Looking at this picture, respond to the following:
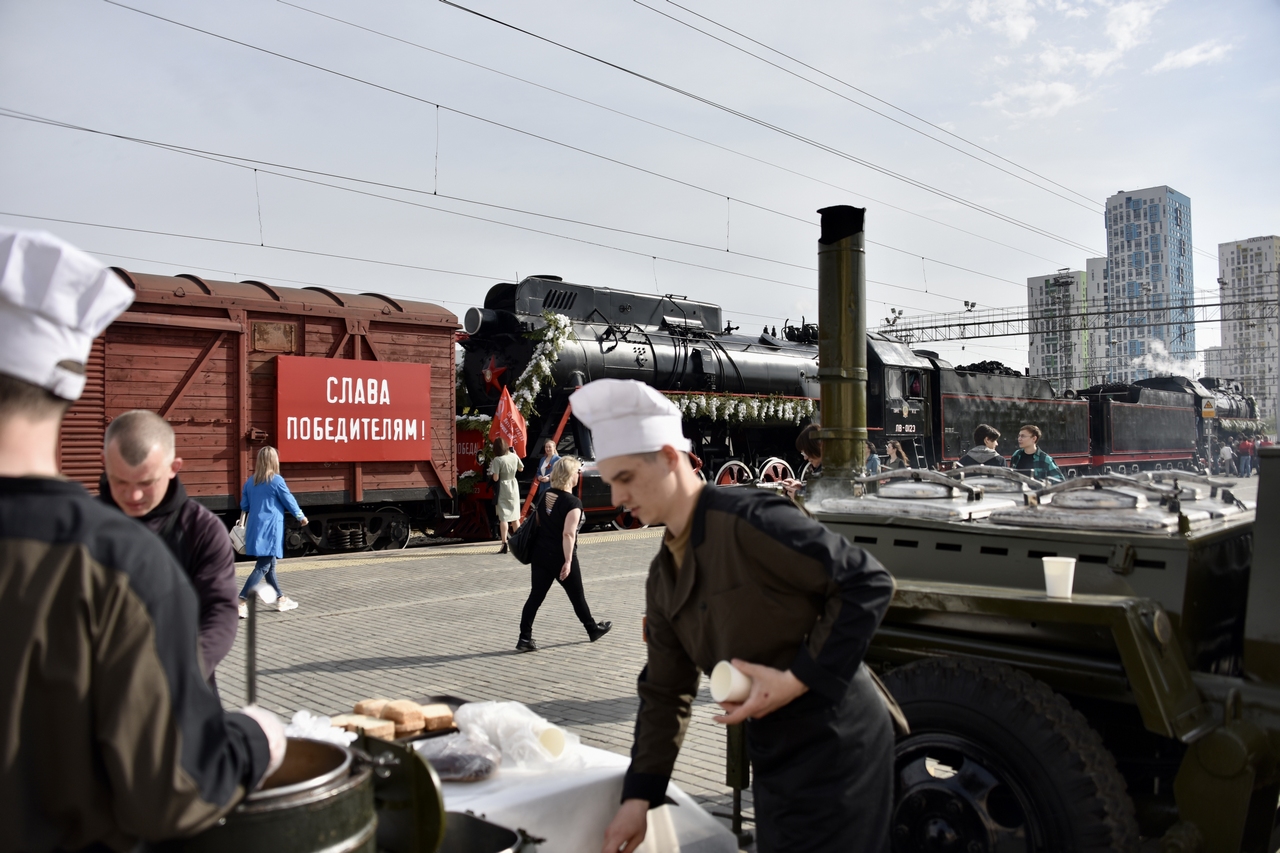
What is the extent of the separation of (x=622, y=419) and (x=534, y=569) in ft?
18.4

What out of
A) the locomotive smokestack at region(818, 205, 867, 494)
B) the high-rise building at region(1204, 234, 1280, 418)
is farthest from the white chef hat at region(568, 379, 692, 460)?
the high-rise building at region(1204, 234, 1280, 418)

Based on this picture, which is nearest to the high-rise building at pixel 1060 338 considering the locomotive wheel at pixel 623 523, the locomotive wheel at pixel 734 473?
the locomotive wheel at pixel 734 473

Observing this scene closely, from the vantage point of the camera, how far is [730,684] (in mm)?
1924

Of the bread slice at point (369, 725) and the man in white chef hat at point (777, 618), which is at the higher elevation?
the man in white chef hat at point (777, 618)

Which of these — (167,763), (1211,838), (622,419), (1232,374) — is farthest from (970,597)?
(1232,374)

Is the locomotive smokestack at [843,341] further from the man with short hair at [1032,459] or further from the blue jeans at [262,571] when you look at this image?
the blue jeans at [262,571]

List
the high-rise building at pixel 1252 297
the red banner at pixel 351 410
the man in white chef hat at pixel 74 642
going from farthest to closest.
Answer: the high-rise building at pixel 1252 297 → the red banner at pixel 351 410 → the man in white chef hat at pixel 74 642

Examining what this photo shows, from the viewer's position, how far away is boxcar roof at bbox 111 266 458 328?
11.5m

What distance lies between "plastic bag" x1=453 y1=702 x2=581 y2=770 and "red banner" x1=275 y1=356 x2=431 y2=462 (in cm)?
1019

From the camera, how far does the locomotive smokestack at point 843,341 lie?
5406 millimetres

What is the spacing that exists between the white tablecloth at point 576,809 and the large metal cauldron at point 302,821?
728 millimetres

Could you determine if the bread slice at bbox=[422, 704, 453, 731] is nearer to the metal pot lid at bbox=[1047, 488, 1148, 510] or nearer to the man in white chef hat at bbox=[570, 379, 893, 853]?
the man in white chef hat at bbox=[570, 379, 893, 853]

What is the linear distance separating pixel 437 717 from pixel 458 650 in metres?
4.63

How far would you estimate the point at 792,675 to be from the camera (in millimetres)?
1973
